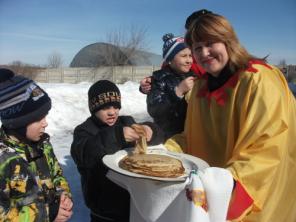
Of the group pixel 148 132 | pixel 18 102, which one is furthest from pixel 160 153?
pixel 18 102

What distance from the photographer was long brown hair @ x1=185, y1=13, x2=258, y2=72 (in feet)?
7.15

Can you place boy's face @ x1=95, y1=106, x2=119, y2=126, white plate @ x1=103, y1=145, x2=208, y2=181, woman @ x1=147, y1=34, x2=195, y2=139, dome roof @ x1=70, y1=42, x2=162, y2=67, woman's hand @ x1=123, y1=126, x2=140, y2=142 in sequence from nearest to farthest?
white plate @ x1=103, y1=145, x2=208, y2=181 < woman's hand @ x1=123, y1=126, x2=140, y2=142 < boy's face @ x1=95, y1=106, x2=119, y2=126 < woman @ x1=147, y1=34, x2=195, y2=139 < dome roof @ x1=70, y1=42, x2=162, y2=67

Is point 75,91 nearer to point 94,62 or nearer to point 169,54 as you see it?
point 169,54

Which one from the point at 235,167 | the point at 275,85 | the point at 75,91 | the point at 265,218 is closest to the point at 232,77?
the point at 275,85

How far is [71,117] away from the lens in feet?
37.0

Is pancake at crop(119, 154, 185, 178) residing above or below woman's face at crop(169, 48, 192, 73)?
below

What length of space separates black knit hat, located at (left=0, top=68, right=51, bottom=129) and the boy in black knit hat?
0.43 meters

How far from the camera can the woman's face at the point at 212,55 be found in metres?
2.21

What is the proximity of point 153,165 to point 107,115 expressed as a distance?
1.14m

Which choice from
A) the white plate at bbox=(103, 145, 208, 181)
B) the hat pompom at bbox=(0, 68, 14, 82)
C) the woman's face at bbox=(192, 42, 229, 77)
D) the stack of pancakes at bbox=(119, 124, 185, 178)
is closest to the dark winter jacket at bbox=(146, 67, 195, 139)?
the white plate at bbox=(103, 145, 208, 181)

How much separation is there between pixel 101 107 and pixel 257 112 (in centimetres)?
148

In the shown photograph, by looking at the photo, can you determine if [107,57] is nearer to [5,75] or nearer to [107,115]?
[107,115]

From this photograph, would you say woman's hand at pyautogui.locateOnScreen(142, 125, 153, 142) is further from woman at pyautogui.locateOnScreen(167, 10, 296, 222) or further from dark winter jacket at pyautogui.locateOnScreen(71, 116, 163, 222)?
woman at pyautogui.locateOnScreen(167, 10, 296, 222)

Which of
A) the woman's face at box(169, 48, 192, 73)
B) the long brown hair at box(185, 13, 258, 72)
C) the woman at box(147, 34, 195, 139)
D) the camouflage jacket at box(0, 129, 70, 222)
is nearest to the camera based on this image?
the camouflage jacket at box(0, 129, 70, 222)
